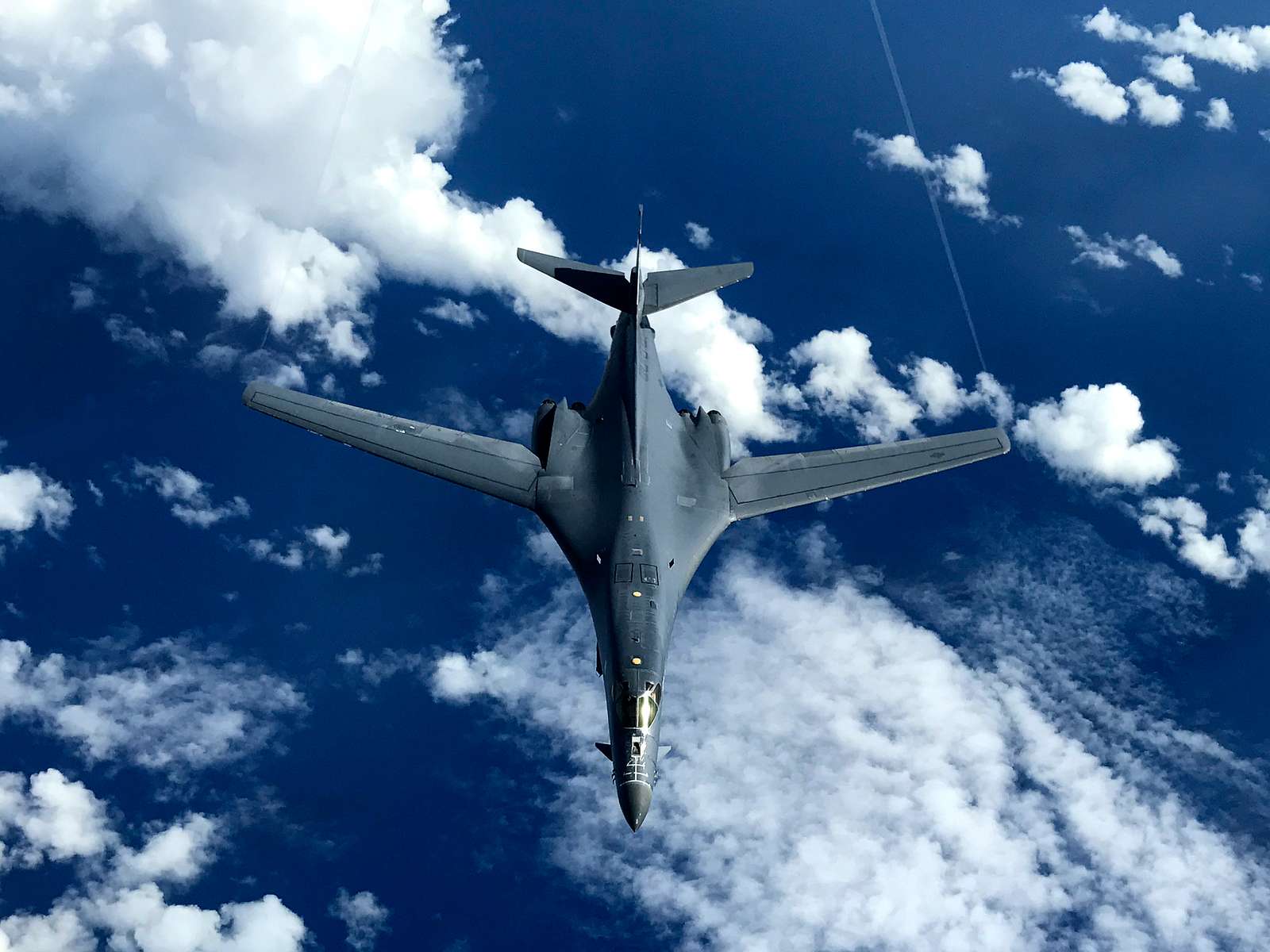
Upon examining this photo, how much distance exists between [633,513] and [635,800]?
1193 cm

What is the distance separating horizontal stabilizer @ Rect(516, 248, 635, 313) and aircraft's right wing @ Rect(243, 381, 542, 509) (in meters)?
9.11

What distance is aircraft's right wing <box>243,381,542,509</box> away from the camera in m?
43.0

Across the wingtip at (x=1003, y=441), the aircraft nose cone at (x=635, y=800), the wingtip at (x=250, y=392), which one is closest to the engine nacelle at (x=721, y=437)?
the wingtip at (x=1003, y=441)

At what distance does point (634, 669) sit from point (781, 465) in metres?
14.8

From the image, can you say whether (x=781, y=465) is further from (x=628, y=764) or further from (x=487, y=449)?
(x=628, y=764)

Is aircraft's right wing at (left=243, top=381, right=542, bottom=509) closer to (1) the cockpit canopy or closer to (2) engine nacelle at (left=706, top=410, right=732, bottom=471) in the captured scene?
(2) engine nacelle at (left=706, top=410, right=732, bottom=471)

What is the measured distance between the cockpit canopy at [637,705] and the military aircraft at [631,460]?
12.4ft

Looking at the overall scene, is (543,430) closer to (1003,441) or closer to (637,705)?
(637,705)

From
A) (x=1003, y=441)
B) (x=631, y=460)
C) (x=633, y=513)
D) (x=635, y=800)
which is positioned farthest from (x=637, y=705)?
(x=1003, y=441)

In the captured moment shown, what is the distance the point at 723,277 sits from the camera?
1907 inches

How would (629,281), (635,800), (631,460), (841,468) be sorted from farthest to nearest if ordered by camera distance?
(629,281), (841,468), (631,460), (635,800)

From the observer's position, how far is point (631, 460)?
4103cm

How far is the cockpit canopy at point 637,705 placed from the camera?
106ft

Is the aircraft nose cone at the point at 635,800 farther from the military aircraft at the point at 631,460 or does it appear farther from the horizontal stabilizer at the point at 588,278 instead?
the horizontal stabilizer at the point at 588,278
